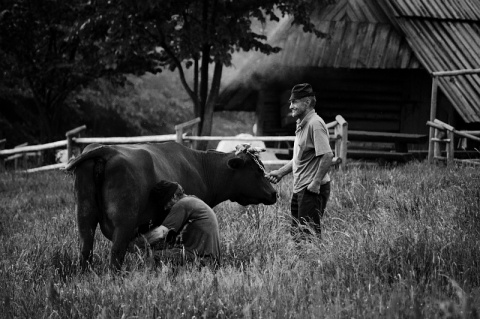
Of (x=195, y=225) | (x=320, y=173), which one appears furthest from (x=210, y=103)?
(x=195, y=225)

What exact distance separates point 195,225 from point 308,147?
160cm

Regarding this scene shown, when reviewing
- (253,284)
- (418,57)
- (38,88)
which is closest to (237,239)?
(253,284)

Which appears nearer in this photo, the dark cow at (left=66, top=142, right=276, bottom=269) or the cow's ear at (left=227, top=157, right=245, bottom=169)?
the dark cow at (left=66, top=142, right=276, bottom=269)

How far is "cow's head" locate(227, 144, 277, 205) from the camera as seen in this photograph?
7523 millimetres

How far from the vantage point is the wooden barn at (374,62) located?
17344 mm

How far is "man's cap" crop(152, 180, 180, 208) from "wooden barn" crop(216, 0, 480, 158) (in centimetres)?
1107

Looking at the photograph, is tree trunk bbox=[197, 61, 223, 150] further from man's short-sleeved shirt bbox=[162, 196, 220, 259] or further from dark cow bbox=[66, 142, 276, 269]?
man's short-sleeved shirt bbox=[162, 196, 220, 259]

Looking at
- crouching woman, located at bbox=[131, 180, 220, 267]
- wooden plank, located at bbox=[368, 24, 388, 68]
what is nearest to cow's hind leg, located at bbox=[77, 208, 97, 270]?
crouching woman, located at bbox=[131, 180, 220, 267]

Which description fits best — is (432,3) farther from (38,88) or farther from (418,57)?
(38,88)

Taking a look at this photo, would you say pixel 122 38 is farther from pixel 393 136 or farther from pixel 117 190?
pixel 117 190

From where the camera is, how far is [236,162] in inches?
294

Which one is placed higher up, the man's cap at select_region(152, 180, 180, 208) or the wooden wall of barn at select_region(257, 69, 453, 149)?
the wooden wall of barn at select_region(257, 69, 453, 149)

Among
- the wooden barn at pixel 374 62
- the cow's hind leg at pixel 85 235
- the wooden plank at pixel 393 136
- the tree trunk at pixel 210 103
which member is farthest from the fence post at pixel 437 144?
the cow's hind leg at pixel 85 235

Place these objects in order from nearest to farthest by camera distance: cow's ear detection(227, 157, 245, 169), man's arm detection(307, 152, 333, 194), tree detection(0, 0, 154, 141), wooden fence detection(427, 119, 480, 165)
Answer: man's arm detection(307, 152, 333, 194)
cow's ear detection(227, 157, 245, 169)
wooden fence detection(427, 119, 480, 165)
tree detection(0, 0, 154, 141)
